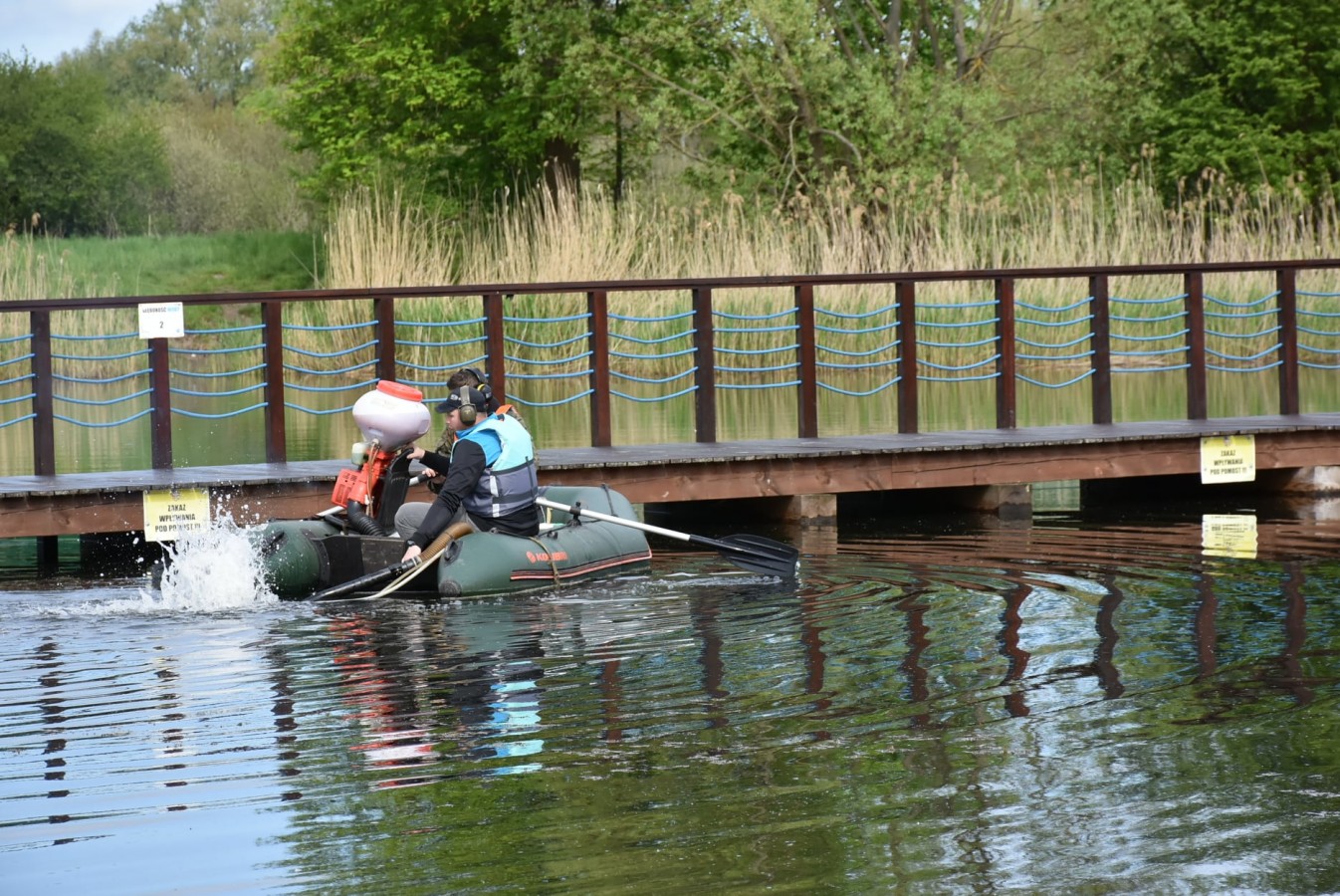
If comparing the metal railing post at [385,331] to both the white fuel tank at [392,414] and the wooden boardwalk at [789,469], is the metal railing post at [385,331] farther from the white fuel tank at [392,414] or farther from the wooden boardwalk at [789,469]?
the white fuel tank at [392,414]

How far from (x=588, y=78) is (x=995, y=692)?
21440 mm

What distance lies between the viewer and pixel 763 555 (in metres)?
8.76

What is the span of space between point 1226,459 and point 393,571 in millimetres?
5688

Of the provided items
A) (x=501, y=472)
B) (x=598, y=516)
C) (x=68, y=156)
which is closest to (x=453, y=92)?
(x=68, y=156)

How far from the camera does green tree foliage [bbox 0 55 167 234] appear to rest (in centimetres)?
3575

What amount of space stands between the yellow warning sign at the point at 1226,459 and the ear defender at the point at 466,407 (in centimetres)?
517

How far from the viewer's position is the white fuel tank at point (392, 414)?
8312mm

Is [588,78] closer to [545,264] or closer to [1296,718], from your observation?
A: [545,264]

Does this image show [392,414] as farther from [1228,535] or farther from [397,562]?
[1228,535]

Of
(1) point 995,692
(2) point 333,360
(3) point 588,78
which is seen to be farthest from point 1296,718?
(3) point 588,78

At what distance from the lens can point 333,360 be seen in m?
18.1

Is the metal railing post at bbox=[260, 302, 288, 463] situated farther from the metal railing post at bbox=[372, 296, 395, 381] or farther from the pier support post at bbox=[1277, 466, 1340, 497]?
the pier support post at bbox=[1277, 466, 1340, 497]

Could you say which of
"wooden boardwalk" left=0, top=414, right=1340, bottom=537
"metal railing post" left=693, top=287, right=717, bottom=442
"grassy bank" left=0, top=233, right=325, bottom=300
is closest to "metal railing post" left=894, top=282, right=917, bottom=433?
"wooden boardwalk" left=0, top=414, right=1340, bottom=537

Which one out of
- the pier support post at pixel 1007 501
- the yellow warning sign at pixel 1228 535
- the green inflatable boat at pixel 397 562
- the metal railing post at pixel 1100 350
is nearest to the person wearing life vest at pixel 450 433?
the green inflatable boat at pixel 397 562
